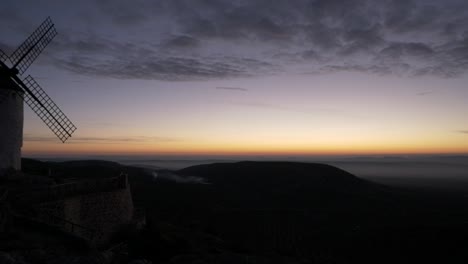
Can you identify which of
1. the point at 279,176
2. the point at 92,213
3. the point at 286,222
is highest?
the point at 92,213

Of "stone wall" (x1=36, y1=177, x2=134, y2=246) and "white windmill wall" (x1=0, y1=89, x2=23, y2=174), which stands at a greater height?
"white windmill wall" (x1=0, y1=89, x2=23, y2=174)

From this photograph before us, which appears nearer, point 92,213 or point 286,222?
point 92,213

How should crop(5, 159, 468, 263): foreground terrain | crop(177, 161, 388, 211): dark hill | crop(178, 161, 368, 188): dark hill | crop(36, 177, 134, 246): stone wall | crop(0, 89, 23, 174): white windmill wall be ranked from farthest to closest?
1. crop(178, 161, 368, 188): dark hill
2. crop(177, 161, 388, 211): dark hill
3. crop(5, 159, 468, 263): foreground terrain
4. crop(0, 89, 23, 174): white windmill wall
5. crop(36, 177, 134, 246): stone wall

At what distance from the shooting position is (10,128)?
950 inches

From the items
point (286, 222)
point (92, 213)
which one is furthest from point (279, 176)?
point (92, 213)

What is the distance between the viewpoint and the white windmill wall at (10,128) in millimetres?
23641

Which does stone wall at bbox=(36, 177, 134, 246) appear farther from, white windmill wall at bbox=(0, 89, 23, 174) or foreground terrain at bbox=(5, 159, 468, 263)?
white windmill wall at bbox=(0, 89, 23, 174)

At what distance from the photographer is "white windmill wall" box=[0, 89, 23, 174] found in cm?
2364

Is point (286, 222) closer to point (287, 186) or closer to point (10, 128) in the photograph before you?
point (287, 186)

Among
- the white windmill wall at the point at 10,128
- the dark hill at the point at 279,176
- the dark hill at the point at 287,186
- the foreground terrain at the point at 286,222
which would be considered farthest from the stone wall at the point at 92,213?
the dark hill at the point at 279,176

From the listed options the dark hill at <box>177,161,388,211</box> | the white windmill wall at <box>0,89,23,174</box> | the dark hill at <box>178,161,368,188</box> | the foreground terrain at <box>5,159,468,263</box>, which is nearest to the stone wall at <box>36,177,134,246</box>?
the foreground terrain at <box>5,159,468,263</box>

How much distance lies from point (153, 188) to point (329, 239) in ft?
155

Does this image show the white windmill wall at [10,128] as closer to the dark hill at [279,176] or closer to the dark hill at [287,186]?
the dark hill at [287,186]

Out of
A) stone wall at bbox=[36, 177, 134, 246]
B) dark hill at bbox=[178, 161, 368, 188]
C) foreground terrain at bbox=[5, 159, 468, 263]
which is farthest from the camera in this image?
dark hill at bbox=[178, 161, 368, 188]
